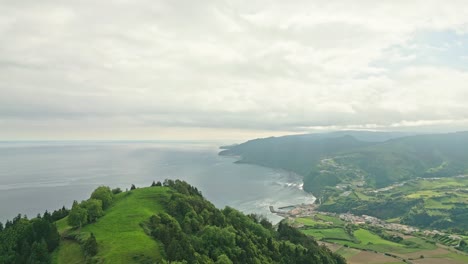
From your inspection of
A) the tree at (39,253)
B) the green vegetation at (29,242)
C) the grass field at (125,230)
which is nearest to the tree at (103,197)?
the grass field at (125,230)

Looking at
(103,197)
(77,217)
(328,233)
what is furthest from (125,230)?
(328,233)

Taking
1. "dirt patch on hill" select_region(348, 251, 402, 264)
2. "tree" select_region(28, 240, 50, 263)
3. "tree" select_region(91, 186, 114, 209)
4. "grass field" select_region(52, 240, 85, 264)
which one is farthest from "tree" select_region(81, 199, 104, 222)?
"dirt patch on hill" select_region(348, 251, 402, 264)

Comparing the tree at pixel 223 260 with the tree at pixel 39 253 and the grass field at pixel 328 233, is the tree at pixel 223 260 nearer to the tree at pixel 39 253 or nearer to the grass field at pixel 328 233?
the tree at pixel 39 253

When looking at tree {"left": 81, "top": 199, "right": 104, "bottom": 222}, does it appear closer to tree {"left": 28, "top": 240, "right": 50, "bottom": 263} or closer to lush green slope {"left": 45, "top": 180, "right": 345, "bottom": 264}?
lush green slope {"left": 45, "top": 180, "right": 345, "bottom": 264}

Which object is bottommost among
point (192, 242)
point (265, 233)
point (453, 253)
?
point (453, 253)

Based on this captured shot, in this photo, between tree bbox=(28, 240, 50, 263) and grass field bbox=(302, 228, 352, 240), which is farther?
grass field bbox=(302, 228, 352, 240)

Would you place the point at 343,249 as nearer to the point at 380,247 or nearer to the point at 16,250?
the point at 380,247

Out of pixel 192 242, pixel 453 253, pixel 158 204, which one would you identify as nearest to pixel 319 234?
pixel 453 253

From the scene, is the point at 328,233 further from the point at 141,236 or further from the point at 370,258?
the point at 141,236
